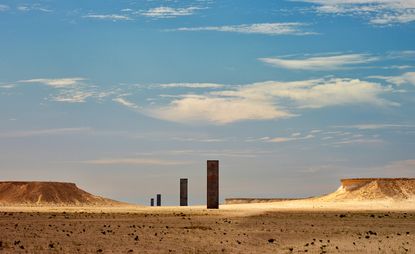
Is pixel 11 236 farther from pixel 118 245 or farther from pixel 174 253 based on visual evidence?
pixel 174 253

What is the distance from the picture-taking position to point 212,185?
74.5 m

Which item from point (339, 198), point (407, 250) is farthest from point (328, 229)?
point (339, 198)

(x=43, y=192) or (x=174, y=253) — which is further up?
(x=43, y=192)

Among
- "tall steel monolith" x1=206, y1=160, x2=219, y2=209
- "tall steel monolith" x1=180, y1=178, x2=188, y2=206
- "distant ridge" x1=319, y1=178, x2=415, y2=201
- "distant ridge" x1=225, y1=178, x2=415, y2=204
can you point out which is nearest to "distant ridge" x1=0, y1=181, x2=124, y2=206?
"tall steel monolith" x1=180, y1=178, x2=188, y2=206

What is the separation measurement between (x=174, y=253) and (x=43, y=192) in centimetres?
7405

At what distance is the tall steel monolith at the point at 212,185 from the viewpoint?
73.9 m

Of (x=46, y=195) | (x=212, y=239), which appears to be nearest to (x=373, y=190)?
(x=46, y=195)

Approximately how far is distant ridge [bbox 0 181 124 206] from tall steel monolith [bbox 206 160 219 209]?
68.9 ft

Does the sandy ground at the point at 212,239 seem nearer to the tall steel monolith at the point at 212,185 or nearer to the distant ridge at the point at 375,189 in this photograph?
the tall steel monolith at the point at 212,185

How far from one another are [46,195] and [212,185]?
3034 cm

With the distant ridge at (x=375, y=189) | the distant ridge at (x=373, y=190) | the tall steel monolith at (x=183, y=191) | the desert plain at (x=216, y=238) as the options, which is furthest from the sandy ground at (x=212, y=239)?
the tall steel monolith at (x=183, y=191)

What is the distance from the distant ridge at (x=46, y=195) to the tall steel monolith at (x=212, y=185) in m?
21.0

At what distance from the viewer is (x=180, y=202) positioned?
3588 inches

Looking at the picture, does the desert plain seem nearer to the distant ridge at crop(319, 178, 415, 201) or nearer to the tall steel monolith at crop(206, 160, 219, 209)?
the tall steel monolith at crop(206, 160, 219, 209)
